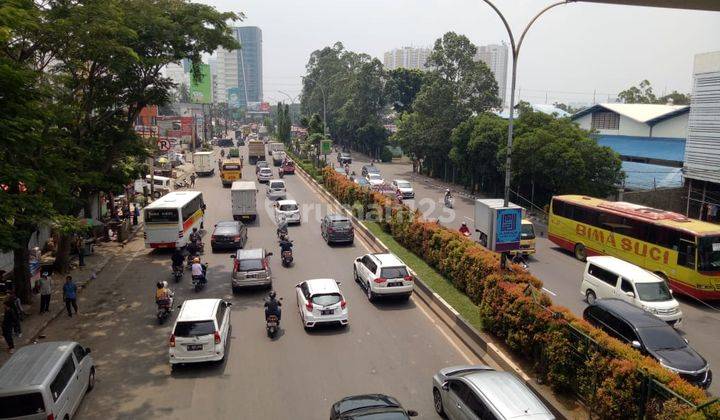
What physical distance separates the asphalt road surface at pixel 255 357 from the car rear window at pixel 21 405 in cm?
181

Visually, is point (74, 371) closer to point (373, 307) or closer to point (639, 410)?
point (373, 307)

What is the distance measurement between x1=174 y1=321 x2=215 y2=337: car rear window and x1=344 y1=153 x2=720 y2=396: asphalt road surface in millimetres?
13071

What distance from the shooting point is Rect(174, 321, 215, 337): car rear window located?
13883 mm

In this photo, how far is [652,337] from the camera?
13.8 metres

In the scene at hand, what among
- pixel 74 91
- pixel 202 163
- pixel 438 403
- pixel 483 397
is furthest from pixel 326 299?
pixel 202 163

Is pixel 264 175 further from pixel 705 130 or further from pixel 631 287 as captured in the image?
pixel 631 287

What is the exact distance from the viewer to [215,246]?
27438 mm

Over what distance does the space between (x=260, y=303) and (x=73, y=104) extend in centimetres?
1065

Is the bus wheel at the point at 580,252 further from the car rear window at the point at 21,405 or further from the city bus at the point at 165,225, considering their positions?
the car rear window at the point at 21,405

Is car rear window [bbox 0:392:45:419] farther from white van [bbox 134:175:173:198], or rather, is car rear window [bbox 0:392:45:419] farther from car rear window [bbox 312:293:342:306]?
white van [bbox 134:175:173:198]

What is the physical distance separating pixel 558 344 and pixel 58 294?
18.6 m

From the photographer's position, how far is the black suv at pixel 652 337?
12.8m

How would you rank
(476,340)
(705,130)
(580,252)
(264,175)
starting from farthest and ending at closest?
(264,175), (705,130), (580,252), (476,340)

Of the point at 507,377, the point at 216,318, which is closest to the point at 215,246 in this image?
the point at 216,318
